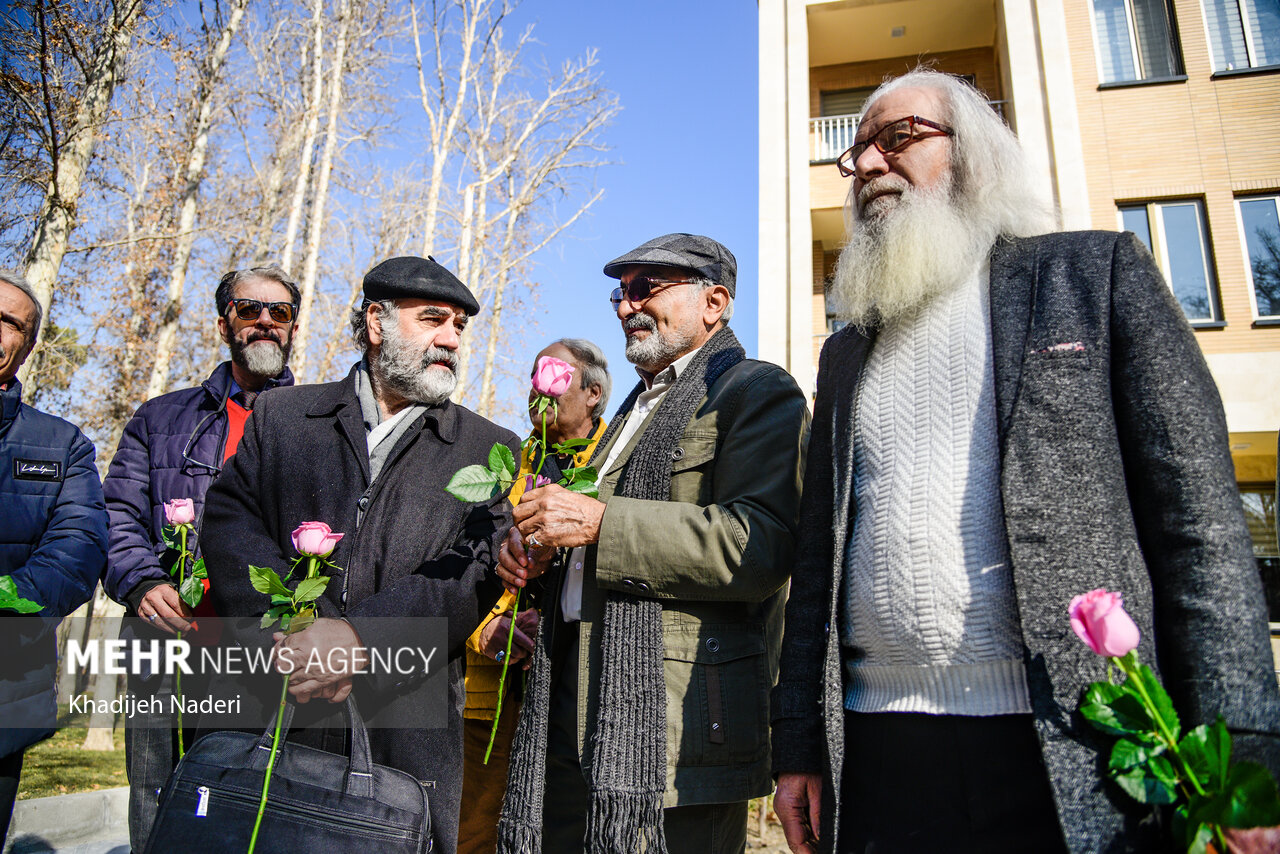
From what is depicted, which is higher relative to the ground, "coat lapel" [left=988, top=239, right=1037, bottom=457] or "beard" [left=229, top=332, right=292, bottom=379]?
"beard" [left=229, top=332, right=292, bottom=379]

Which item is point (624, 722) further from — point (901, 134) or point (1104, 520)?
point (901, 134)

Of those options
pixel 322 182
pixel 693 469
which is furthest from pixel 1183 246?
pixel 322 182

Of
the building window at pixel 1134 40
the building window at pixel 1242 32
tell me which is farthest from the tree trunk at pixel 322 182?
the building window at pixel 1242 32

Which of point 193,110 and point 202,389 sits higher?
point 193,110

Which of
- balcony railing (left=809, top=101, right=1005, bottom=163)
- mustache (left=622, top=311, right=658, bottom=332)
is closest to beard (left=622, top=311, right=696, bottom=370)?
mustache (left=622, top=311, right=658, bottom=332)

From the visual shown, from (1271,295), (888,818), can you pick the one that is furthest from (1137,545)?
(1271,295)

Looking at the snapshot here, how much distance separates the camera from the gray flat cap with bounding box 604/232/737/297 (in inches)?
117

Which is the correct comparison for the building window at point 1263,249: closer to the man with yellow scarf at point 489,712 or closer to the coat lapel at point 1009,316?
the man with yellow scarf at point 489,712

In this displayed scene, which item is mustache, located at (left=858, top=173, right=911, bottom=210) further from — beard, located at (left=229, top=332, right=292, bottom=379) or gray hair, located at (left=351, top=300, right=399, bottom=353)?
beard, located at (left=229, top=332, right=292, bottom=379)

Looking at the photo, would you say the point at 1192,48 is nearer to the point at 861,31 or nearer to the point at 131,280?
the point at 861,31

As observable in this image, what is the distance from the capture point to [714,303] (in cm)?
306

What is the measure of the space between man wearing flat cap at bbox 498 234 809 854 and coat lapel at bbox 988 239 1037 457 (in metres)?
0.75

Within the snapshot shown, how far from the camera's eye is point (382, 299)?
3.16m

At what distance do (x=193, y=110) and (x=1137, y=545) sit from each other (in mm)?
17532
